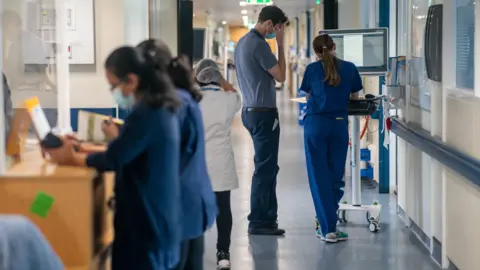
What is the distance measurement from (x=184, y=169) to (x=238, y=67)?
307cm

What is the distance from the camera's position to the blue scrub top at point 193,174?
297 centimetres

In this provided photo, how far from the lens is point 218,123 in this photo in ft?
15.3

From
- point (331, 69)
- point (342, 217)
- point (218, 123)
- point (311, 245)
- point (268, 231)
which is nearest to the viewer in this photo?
point (218, 123)

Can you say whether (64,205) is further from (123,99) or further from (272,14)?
(272,14)

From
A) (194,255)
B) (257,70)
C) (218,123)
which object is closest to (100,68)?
(257,70)

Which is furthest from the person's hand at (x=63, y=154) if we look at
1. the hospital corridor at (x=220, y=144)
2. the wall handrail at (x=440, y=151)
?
the wall handrail at (x=440, y=151)

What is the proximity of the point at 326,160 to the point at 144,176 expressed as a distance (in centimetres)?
329

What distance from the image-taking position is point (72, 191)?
2.79 metres

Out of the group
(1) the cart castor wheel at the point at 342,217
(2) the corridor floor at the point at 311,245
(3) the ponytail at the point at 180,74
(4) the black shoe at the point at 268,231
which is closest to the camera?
(3) the ponytail at the point at 180,74

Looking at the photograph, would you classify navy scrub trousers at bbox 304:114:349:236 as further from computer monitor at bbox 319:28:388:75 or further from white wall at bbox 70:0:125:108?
white wall at bbox 70:0:125:108

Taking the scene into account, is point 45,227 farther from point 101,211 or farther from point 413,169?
point 413,169

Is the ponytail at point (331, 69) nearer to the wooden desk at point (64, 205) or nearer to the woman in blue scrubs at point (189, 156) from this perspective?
the woman in blue scrubs at point (189, 156)

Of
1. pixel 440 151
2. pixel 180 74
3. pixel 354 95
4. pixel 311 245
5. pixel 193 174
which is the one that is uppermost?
pixel 180 74

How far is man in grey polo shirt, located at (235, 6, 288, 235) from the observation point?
5.84 meters
